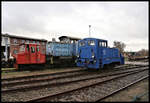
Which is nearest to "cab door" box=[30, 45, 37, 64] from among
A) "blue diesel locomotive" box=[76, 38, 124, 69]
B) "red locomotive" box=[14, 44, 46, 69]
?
"red locomotive" box=[14, 44, 46, 69]

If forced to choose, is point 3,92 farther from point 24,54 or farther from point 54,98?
point 24,54

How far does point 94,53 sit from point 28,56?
653 cm

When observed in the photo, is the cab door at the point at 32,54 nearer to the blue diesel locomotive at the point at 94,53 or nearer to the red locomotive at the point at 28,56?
the red locomotive at the point at 28,56

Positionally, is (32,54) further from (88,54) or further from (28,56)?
(88,54)

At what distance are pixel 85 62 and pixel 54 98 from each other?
696 cm

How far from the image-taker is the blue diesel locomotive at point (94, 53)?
10.6 meters

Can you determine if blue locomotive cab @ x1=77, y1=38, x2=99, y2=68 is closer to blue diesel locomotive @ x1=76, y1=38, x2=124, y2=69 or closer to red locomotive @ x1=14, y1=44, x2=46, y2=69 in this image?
blue diesel locomotive @ x1=76, y1=38, x2=124, y2=69

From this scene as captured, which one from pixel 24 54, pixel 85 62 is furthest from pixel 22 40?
pixel 85 62

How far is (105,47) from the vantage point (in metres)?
11.6

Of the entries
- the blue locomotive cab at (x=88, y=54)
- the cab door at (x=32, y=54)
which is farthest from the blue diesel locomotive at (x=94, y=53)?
the cab door at (x=32, y=54)

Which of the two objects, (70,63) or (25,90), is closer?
(25,90)

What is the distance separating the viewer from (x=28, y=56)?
11648 millimetres

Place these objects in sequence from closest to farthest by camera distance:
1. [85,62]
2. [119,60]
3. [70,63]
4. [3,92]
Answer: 1. [3,92]
2. [85,62]
3. [119,60]
4. [70,63]

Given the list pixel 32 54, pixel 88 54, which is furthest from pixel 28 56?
pixel 88 54
